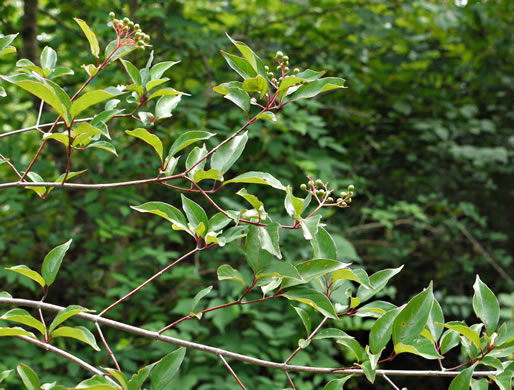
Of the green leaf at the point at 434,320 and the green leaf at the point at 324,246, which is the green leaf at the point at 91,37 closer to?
the green leaf at the point at 324,246

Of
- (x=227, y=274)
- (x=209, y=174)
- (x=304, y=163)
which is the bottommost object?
(x=304, y=163)

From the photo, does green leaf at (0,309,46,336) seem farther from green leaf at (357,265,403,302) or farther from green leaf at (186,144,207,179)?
green leaf at (357,265,403,302)

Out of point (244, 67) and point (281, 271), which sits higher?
point (244, 67)

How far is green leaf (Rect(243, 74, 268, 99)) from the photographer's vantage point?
2.08 feet

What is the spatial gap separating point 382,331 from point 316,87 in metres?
0.30

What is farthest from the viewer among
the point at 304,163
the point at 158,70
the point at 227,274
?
the point at 304,163

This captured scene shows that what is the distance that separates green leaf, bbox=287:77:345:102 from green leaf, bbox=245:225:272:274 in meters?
0.17

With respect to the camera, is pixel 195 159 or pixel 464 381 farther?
pixel 195 159

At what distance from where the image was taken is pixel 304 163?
1.93 metres

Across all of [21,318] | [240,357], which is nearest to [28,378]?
[21,318]

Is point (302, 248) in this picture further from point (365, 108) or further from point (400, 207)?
point (365, 108)

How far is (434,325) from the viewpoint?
0.69m

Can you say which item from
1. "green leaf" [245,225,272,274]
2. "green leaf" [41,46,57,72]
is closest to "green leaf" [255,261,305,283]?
"green leaf" [245,225,272,274]

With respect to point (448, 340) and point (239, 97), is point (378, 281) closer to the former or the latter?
point (448, 340)
